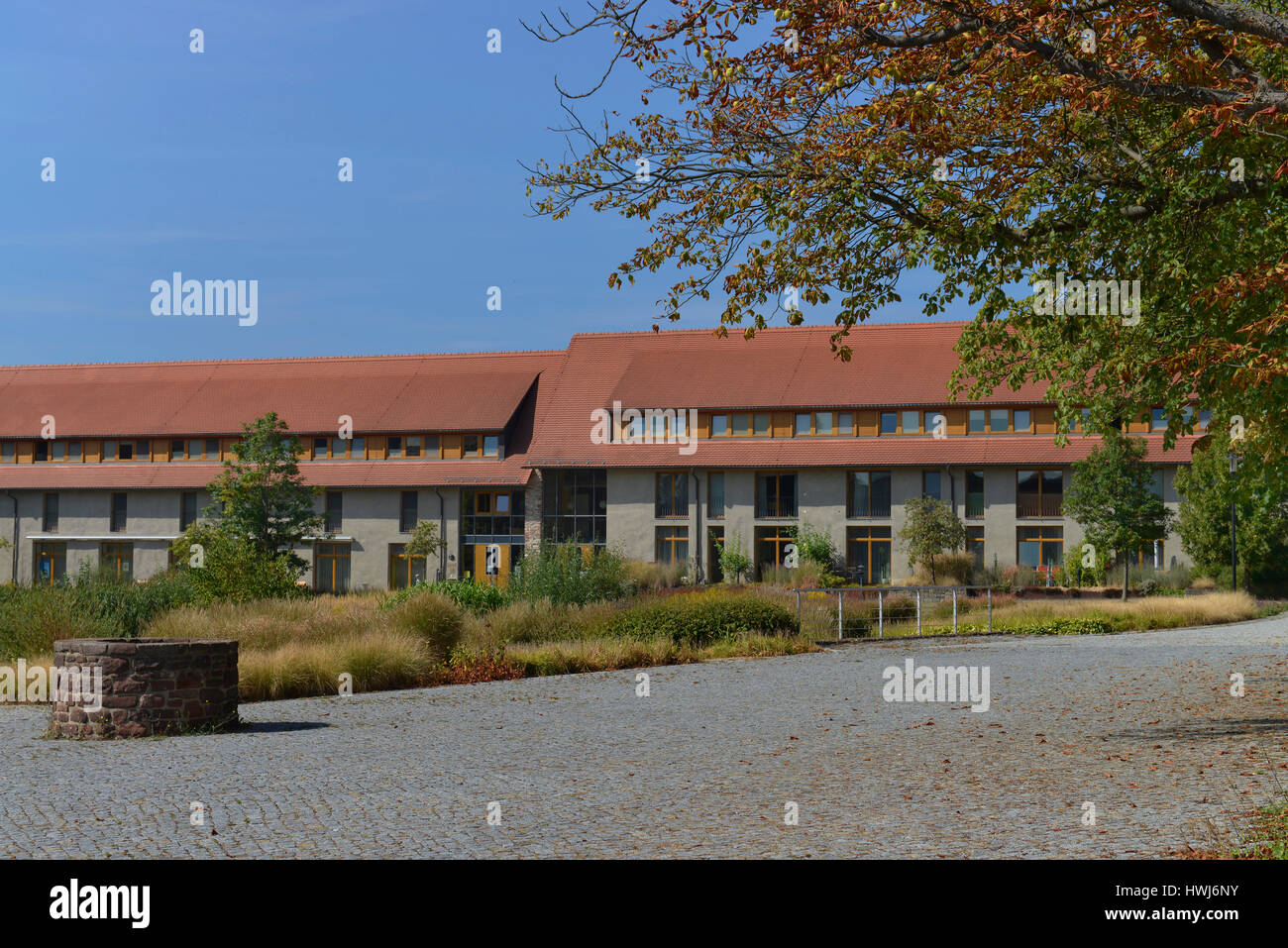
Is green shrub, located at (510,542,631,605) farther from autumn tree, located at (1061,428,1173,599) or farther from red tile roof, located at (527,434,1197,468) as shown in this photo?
autumn tree, located at (1061,428,1173,599)

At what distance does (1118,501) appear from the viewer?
38781mm

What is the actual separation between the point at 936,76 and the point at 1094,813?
19.7ft

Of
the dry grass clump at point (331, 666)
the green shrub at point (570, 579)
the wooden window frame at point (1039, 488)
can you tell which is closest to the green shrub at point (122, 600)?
the dry grass clump at point (331, 666)

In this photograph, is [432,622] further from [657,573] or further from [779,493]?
[779,493]

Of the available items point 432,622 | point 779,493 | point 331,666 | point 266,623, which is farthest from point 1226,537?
point 331,666

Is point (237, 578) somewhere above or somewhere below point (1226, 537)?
below

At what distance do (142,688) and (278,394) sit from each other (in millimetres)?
42880

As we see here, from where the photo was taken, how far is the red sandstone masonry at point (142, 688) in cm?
1188

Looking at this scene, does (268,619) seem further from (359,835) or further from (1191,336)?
(1191,336)

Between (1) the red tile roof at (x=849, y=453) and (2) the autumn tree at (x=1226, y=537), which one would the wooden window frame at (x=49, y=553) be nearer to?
(1) the red tile roof at (x=849, y=453)

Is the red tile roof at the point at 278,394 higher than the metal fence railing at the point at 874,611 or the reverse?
higher

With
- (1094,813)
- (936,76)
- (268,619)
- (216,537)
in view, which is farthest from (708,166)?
(216,537)

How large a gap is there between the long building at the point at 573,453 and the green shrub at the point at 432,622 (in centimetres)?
2291
